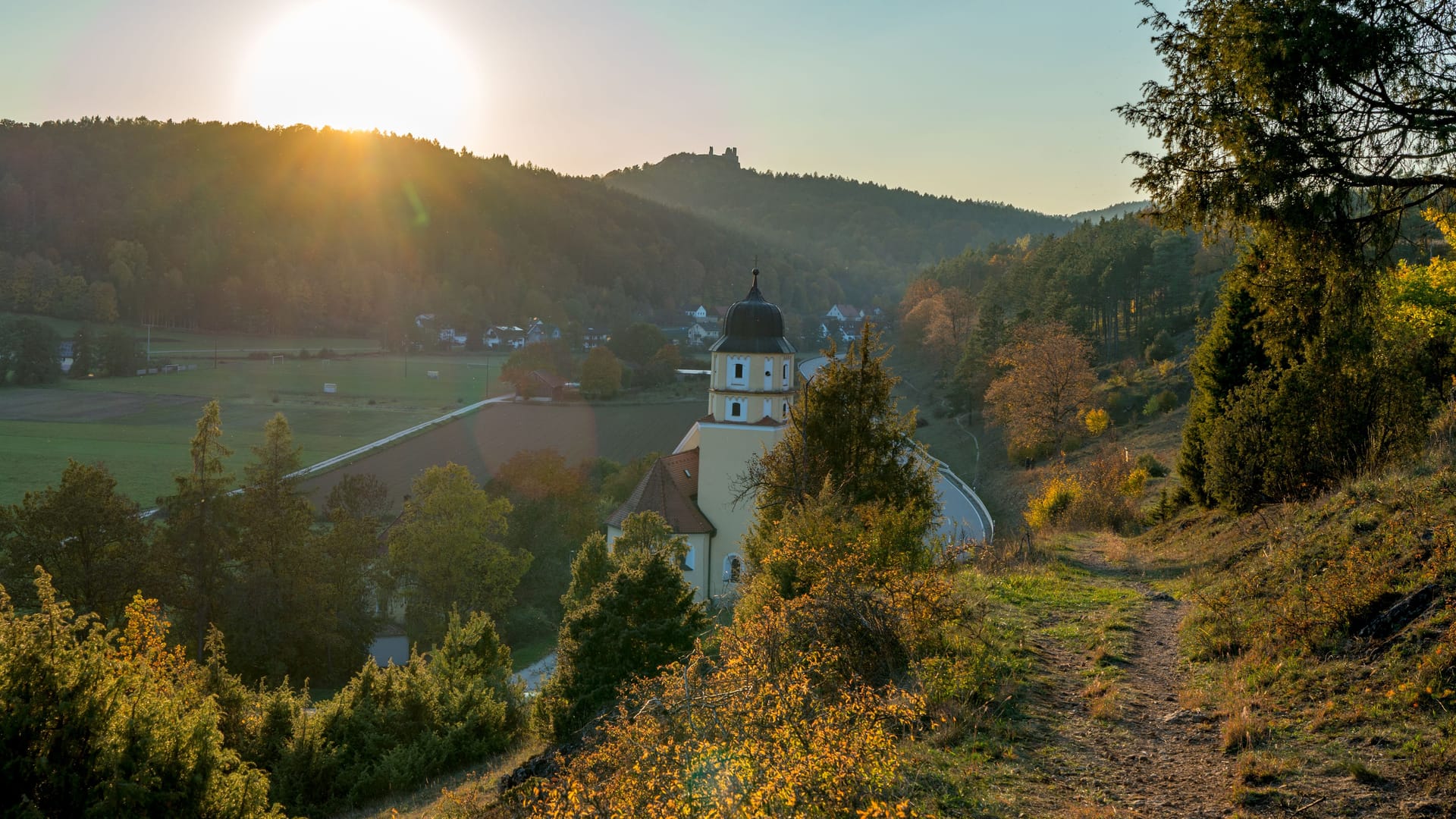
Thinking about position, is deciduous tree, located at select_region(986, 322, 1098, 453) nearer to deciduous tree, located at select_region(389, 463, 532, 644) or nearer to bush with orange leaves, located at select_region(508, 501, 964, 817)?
deciduous tree, located at select_region(389, 463, 532, 644)

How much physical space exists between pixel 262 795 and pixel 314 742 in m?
7.04

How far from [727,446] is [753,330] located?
156 inches

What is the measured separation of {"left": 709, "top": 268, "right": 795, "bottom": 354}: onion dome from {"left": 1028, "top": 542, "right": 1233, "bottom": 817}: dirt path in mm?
20733

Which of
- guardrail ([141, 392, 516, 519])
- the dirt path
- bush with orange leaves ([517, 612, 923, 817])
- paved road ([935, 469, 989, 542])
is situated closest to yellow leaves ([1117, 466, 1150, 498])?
paved road ([935, 469, 989, 542])

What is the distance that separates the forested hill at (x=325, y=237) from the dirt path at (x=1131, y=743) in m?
94.9

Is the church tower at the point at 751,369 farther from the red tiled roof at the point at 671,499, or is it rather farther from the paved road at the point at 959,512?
the paved road at the point at 959,512

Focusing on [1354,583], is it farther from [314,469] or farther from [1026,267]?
[1026,267]

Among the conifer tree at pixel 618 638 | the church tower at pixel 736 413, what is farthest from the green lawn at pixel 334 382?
the conifer tree at pixel 618 638

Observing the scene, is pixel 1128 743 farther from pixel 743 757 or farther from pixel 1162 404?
pixel 1162 404

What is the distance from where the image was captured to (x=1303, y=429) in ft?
43.4

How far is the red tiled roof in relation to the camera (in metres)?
28.7

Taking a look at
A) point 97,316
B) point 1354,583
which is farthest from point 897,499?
point 97,316

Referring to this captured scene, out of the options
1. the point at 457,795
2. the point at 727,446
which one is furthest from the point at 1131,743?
the point at 727,446

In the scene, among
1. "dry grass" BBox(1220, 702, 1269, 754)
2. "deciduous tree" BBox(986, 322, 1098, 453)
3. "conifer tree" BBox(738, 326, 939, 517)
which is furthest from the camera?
"deciduous tree" BBox(986, 322, 1098, 453)
